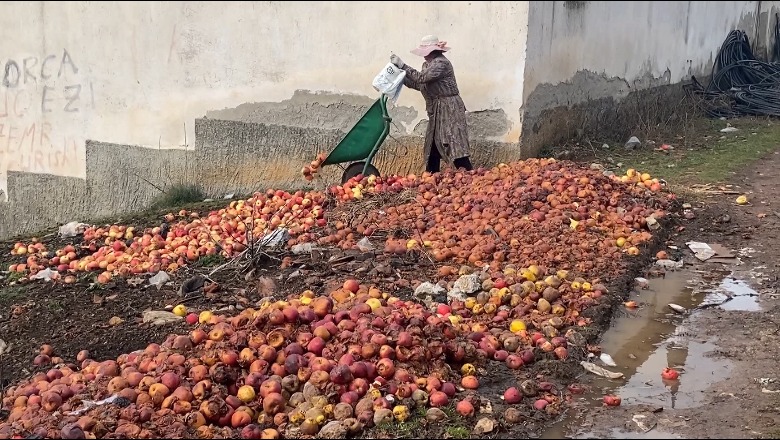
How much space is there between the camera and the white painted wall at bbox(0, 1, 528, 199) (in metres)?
9.16

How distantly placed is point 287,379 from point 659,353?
7.29ft

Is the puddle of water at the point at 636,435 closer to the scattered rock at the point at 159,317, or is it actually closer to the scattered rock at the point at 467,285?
the scattered rock at the point at 467,285

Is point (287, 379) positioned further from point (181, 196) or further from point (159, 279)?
point (181, 196)

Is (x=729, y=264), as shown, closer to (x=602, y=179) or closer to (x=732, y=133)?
(x=602, y=179)

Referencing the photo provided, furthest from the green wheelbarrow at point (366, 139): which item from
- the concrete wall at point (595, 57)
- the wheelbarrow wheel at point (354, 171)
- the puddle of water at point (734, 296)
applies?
the puddle of water at point (734, 296)

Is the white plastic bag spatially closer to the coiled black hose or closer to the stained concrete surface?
the stained concrete surface

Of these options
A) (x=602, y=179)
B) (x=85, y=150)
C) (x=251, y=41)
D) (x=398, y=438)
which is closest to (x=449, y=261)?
(x=602, y=179)

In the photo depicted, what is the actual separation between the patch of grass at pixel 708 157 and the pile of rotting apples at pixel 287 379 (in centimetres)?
528

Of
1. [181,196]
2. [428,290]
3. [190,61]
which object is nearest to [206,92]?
[190,61]

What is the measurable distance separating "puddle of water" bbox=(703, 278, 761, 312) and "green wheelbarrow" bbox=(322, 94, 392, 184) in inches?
151

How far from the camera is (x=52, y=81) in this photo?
1145 centimetres

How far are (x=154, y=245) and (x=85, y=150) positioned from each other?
443cm

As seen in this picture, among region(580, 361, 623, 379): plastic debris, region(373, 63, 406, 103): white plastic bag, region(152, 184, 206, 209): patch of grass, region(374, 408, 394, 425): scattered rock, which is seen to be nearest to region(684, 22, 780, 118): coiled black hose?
region(373, 63, 406, 103): white plastic bag

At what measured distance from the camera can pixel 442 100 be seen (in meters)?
8.62
